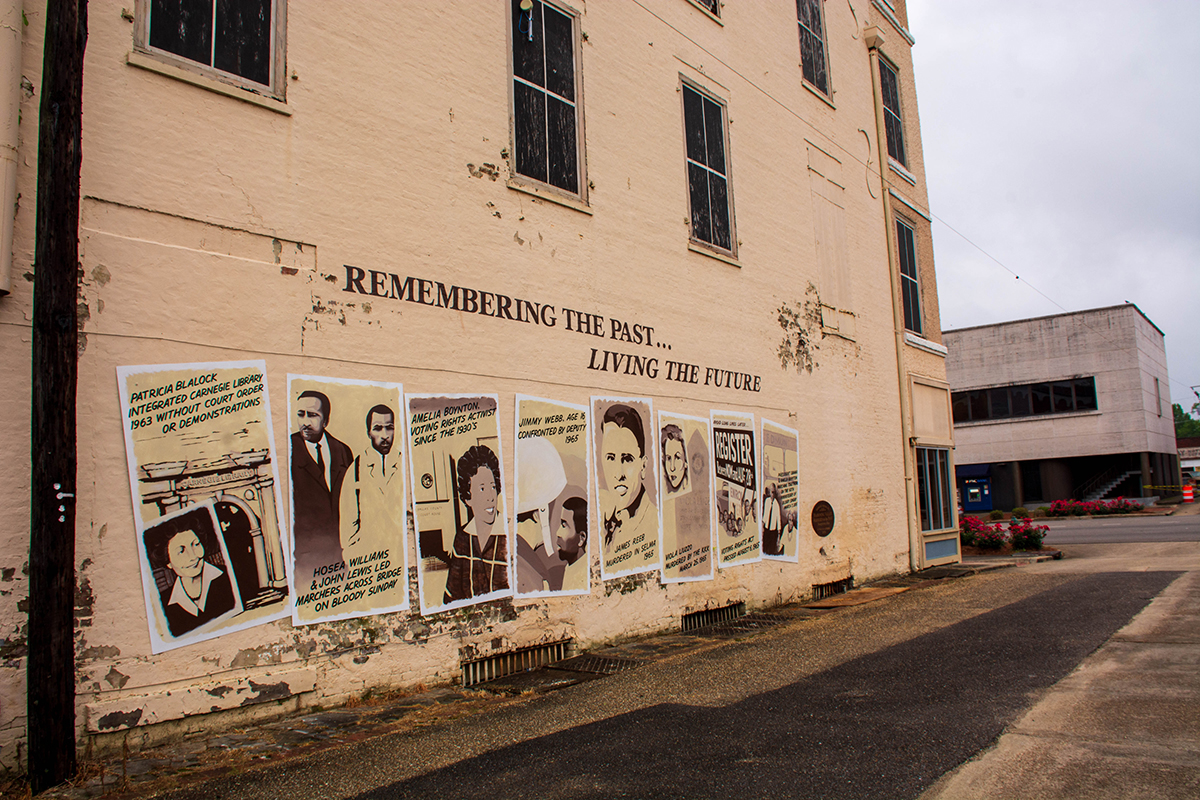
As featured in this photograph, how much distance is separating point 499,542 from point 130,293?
3.52 m

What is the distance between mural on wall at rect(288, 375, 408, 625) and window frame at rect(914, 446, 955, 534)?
11289 millimetres

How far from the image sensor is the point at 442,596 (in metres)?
6.47

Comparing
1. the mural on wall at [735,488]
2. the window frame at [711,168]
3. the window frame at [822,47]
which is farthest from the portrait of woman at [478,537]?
the window frame at [822,47]

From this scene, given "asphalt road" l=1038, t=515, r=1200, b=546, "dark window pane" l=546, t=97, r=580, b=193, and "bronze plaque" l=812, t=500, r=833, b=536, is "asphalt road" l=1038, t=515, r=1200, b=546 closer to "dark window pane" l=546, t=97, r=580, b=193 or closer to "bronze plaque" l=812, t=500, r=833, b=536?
"bronze plaque" l=812, t=500, r=833, b=536

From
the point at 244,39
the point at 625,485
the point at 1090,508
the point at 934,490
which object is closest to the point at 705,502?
the point at 625,485

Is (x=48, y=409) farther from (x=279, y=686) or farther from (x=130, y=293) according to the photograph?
(x=279, y=686)

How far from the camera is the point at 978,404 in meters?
36.8

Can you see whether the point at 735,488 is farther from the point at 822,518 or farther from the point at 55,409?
the point at 55,409

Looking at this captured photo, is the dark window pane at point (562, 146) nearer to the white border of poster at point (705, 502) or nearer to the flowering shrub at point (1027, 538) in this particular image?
the white border of poster at point (705, 502)

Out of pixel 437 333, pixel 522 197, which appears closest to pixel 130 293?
pixel 437 333

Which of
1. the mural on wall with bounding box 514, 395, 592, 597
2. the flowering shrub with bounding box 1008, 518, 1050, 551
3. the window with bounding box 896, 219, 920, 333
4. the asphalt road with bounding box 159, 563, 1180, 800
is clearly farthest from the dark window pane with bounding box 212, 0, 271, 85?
the flowering shrub with bounding box 1008, 518, 1050, 551

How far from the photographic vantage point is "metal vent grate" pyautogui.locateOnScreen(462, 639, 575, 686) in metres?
6.65

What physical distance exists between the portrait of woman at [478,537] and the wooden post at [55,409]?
2.90 m

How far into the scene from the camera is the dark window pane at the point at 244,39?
5.78 metres
